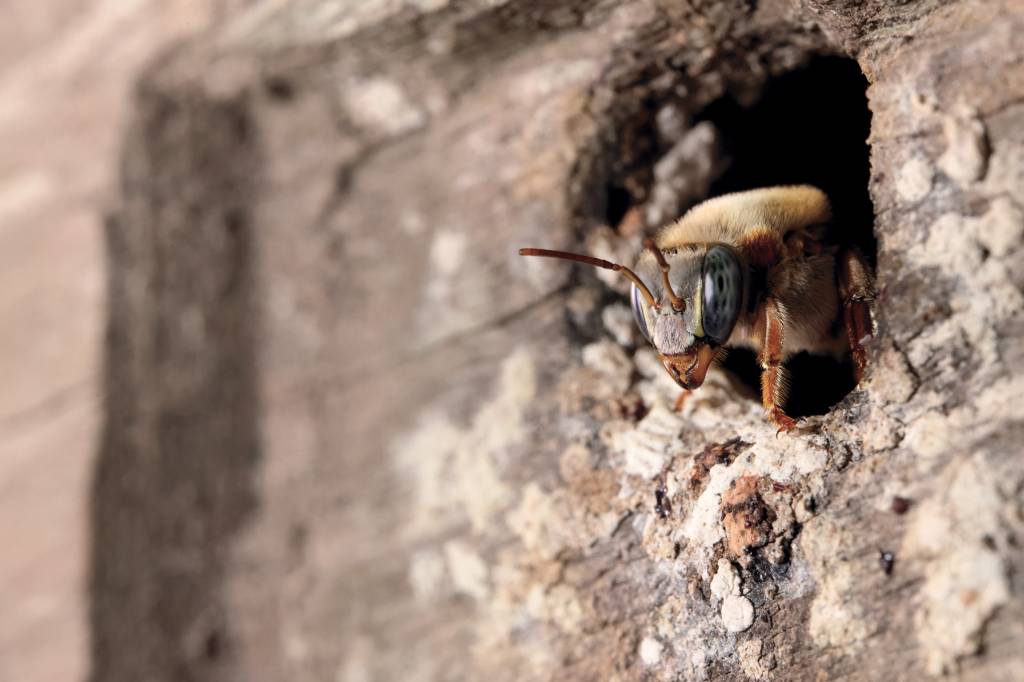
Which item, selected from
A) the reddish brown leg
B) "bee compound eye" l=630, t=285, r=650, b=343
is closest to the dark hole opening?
the reddish brown leg

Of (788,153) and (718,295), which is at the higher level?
(718,295)

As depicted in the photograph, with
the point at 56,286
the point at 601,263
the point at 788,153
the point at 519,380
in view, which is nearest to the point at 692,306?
the point at 601,263

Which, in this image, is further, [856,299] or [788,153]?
[788,153]

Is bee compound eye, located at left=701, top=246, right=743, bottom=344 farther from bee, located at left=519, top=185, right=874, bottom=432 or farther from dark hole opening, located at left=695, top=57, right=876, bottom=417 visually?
dark hole opening, located at left=695, top=57, right=876, bottom=417

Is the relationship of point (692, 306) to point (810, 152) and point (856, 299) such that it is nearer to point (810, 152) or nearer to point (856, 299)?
point (856, 299)

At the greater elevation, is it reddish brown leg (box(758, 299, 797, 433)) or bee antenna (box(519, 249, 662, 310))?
bee antenna (box(519, 249, 662, 310))

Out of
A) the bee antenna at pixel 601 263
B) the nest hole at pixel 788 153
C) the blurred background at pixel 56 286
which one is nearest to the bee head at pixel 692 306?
the bee antenna at pixel 601 263

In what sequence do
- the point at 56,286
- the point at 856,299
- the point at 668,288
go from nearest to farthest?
the point at 668,288, the point at 856,299, the point at 56,286

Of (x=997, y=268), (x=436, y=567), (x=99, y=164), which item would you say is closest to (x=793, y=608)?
(x=997, y=268)
